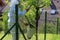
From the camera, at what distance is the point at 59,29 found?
39.6 feet

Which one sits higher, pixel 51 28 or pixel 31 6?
pixel 31 6

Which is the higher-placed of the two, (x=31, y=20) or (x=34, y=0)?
(x=34, y=0)

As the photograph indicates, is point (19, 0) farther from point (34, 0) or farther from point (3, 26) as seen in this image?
point (3, 26)

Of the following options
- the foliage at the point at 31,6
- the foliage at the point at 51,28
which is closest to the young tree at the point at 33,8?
the foliage at the point at 31,6

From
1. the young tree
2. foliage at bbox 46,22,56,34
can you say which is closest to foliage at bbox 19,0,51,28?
the young tree

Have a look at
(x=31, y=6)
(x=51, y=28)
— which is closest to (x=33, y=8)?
(x=31, y=6)

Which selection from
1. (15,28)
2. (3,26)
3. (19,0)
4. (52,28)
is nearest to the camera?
(15,28)

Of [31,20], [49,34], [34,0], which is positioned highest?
[34,0]

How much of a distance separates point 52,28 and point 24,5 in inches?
89.1

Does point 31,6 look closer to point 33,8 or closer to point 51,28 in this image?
point 33,8

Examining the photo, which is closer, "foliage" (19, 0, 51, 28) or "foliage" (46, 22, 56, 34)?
"foliage" (19, 0, 51, 28)

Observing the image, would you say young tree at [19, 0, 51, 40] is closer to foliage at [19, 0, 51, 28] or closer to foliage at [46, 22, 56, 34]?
foliage at [19, 0, 51, 28]

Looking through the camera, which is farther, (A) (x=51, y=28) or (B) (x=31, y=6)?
(A) (x=51, y=28)

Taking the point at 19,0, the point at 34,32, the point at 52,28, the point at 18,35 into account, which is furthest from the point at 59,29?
the point at 18,35
